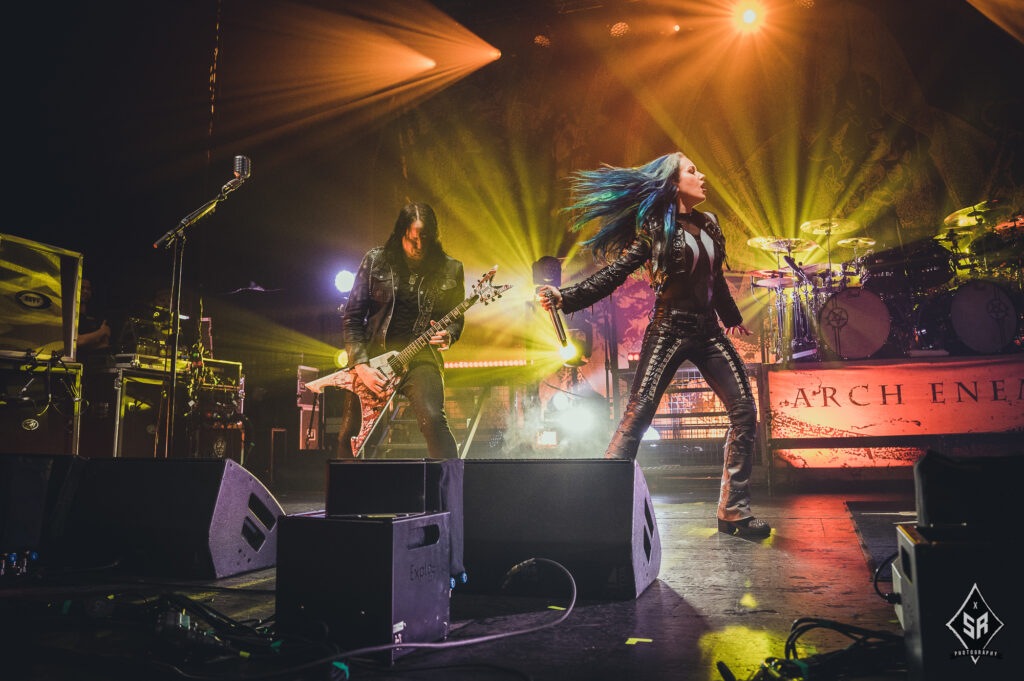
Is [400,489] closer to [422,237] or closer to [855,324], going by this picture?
[422,237]

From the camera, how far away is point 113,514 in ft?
10.8

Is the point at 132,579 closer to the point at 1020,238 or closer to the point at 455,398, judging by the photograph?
the point at 455,398

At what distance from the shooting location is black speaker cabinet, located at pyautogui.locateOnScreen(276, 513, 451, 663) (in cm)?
182

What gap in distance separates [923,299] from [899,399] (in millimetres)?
2162

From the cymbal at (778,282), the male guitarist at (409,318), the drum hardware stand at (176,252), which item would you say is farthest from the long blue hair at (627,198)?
the cymbal at (778,282)

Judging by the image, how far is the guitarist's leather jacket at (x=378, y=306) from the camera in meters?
4.38

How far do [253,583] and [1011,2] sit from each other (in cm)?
1232

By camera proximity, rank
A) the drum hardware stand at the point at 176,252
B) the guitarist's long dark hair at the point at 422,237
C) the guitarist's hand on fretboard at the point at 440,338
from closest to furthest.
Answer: the guitarist's hand on fretboard at the point at 440,338, the guitarist's long dark hair at the point at 422,237, the drum hardware stand at the point at 176,252

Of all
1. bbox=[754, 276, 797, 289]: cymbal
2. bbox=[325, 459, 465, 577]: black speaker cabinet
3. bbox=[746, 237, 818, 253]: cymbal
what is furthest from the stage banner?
bbox=[325, 459, 465, 577]: black speaker cabinet

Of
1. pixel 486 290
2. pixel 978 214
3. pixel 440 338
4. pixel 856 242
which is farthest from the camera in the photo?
pixel 856 242

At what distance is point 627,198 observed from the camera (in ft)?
12.7

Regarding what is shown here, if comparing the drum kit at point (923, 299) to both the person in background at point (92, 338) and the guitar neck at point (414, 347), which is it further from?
the person in background at point (92, 338)

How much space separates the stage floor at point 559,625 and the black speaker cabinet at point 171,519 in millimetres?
153

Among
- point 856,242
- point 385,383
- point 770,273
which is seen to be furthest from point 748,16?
point 385,383
